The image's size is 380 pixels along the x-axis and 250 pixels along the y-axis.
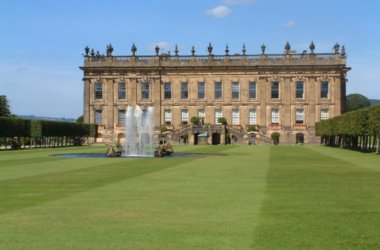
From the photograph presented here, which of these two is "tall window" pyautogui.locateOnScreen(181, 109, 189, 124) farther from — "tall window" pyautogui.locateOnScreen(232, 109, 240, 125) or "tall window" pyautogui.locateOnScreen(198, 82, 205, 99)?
"tall window" pyautogui.locateOnScreen(232, 109, 240, 125)

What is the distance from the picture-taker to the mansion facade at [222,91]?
74.1 m

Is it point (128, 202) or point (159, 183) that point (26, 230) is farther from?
point (159, 183)

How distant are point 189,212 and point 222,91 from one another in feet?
215

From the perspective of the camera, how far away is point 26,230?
927cm

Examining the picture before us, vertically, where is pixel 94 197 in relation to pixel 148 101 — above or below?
below

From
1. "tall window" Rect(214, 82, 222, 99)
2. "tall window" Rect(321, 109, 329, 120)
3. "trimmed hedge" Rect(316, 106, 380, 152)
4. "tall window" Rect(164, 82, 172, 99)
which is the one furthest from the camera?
"tall window" Rect(164, 82, 172, 99)

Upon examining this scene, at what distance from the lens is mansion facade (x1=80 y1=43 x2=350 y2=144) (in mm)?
74125

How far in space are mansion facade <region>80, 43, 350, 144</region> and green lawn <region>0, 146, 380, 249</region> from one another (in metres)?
55.4

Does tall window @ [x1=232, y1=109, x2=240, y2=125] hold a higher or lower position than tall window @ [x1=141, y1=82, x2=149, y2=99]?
lower

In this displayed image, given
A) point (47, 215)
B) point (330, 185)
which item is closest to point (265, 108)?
point (330, 185)

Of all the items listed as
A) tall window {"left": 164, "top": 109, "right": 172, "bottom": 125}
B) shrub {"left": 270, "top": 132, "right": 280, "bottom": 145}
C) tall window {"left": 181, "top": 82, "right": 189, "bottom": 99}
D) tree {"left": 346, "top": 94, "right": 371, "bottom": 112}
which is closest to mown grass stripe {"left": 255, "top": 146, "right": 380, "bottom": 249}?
shrub {"left": 270, "top": 132, "right": 280, "bottom": 145}

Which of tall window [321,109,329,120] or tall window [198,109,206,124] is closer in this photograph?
tall window [321,109,329,120]

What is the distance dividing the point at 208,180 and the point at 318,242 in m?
9.25

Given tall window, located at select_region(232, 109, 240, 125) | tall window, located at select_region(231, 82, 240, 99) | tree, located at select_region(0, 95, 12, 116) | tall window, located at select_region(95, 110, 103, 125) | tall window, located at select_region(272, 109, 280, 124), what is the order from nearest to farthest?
tall window, located at select_region(272, 109, 280, 124), tall window, located at select_region(232, 109, 240, 125), tall window, located at select_region(231, 82, 240, 99), tall window, located at select_region(95, 110, 103, 125), tree, located at select_region(0, 95, 12, 116)
